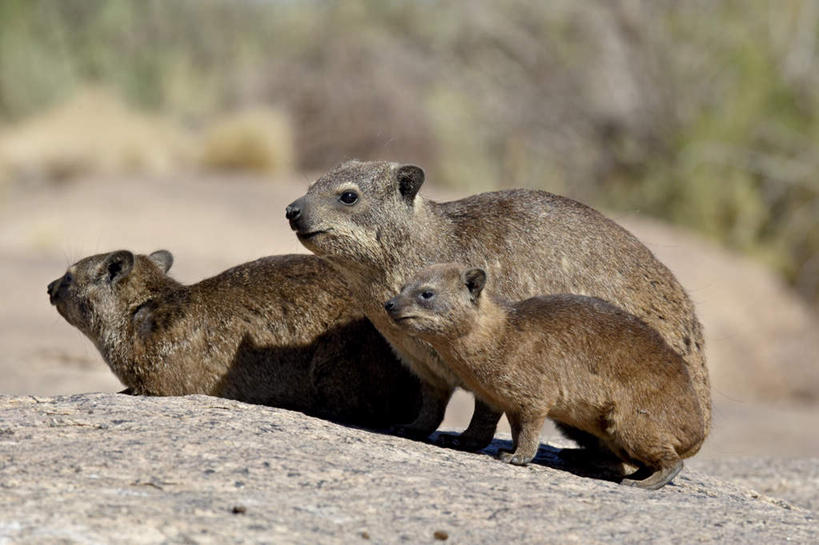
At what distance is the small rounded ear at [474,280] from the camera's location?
6.81m

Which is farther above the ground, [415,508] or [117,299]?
[117,299]

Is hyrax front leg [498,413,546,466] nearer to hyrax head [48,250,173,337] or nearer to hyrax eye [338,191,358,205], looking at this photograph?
hyrax eye [338,191,358,205]

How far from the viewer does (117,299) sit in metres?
8.05

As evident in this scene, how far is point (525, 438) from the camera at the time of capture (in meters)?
6.83

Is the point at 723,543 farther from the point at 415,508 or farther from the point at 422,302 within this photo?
the point at 422,302

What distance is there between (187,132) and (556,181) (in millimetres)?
12238

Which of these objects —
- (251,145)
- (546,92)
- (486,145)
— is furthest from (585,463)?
(251,145)

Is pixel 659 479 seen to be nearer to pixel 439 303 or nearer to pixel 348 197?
pixel 439 303

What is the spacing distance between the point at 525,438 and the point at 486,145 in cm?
2324

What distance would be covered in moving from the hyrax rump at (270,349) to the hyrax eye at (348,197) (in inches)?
29.4

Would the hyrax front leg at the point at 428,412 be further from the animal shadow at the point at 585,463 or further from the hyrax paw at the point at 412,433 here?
the animal shadow at the point at 585,463

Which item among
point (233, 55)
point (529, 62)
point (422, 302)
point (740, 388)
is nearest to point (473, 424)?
point (422, 302)

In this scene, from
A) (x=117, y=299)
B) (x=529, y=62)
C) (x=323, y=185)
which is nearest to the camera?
(x=323, y=185)

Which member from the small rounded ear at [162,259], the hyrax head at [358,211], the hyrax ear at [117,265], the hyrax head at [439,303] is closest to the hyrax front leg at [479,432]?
the hyrax head at [439,303]
